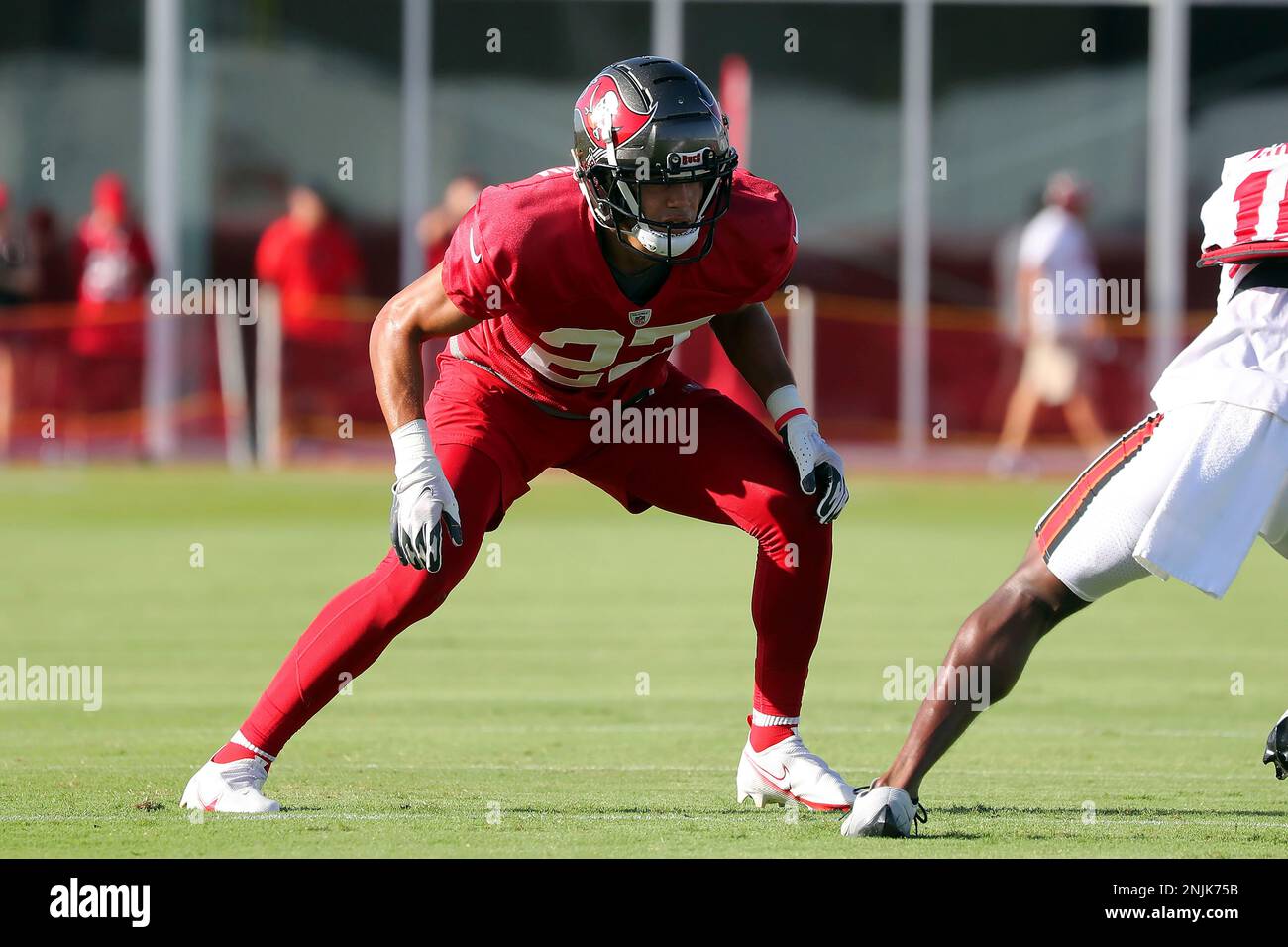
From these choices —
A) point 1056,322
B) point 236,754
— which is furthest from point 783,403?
point 1056,322

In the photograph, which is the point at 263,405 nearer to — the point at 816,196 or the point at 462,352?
the point at 816,196

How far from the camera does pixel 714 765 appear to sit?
6.67m

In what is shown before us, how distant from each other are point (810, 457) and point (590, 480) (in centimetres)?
66

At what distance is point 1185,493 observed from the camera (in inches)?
195

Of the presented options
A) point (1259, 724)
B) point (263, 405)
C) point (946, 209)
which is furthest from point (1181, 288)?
point (1259, 724)

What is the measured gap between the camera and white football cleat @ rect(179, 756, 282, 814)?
5617mm

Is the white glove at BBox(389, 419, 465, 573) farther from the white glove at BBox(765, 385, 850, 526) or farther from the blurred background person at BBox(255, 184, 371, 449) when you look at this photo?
the blurred background person at BBox(255, 184, 371, 449)

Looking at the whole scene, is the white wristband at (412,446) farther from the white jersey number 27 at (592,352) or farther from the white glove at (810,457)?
the white glove at (810,457)

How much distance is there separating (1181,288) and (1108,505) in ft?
60.6

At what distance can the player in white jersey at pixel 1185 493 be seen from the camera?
496 centimetres

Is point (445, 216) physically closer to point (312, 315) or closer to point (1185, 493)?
point (312, 315)

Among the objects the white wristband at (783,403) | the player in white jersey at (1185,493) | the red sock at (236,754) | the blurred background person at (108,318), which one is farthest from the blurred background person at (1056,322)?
the red sock at (236,754)

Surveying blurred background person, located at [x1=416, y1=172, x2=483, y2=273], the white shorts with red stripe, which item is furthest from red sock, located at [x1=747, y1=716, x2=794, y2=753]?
blurred background person, located at [x1=416, y1=172, x2=483, y2=273]

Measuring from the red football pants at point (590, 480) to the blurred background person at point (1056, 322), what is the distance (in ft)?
44.6
